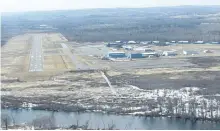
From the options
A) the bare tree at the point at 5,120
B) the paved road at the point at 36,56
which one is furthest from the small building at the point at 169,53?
the bare tree at the point at 5,120

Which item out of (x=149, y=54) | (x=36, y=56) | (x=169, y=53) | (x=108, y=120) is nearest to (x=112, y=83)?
(x=108, y=120)

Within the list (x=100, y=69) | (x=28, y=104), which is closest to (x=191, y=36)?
(x=100, y=69)

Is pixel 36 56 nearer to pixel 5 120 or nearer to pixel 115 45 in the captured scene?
pixel 115 45

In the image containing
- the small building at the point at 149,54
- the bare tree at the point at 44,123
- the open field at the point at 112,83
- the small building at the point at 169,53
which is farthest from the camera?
the small building at the point at 169,53

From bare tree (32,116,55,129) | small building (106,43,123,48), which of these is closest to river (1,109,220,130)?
bare tree (32,116,55,129)

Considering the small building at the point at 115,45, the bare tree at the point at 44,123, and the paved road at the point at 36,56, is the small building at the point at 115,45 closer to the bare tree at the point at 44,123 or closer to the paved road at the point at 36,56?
the paved road at the point at 36,56
